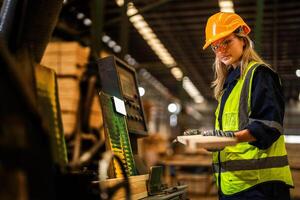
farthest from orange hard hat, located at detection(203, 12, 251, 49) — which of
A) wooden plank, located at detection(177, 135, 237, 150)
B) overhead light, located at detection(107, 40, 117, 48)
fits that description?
overhead light, located at detection(107, 40, 117, 48)

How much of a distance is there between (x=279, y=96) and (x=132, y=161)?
1.04 meters

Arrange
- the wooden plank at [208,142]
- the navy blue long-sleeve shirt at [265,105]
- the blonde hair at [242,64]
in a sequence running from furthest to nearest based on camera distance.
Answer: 1. the blonde hair at [242,64]
2. the navy blue long-sleeve shirt at [265,105]
3. the wooden plank at [208,142]

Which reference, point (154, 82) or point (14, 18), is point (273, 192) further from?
point (154, 82)

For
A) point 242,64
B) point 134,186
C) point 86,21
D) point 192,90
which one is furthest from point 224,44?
point 192,90

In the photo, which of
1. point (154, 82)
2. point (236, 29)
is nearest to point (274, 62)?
point (154, 82)

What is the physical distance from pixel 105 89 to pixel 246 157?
1097 mm

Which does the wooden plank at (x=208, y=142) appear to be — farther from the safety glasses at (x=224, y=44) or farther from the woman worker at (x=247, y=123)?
the safety glasses at (x=224, y=44)

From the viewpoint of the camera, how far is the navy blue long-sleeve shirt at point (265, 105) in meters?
2.26

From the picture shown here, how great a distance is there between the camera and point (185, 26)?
1041 centimetres

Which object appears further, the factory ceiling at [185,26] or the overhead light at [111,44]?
the overhead light at [111,44]

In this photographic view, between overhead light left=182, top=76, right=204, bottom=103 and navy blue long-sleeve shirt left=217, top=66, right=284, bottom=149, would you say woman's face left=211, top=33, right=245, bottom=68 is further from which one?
overhead light left=182, top=76, right=204, bottom=103

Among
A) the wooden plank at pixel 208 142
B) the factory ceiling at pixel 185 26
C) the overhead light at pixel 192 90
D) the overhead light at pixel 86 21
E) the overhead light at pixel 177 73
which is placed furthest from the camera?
the overhead light at pixel 192 90

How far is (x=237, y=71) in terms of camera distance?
102 inches

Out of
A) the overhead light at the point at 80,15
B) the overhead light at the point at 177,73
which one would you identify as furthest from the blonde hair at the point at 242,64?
the overhead light at the point at 177,73
